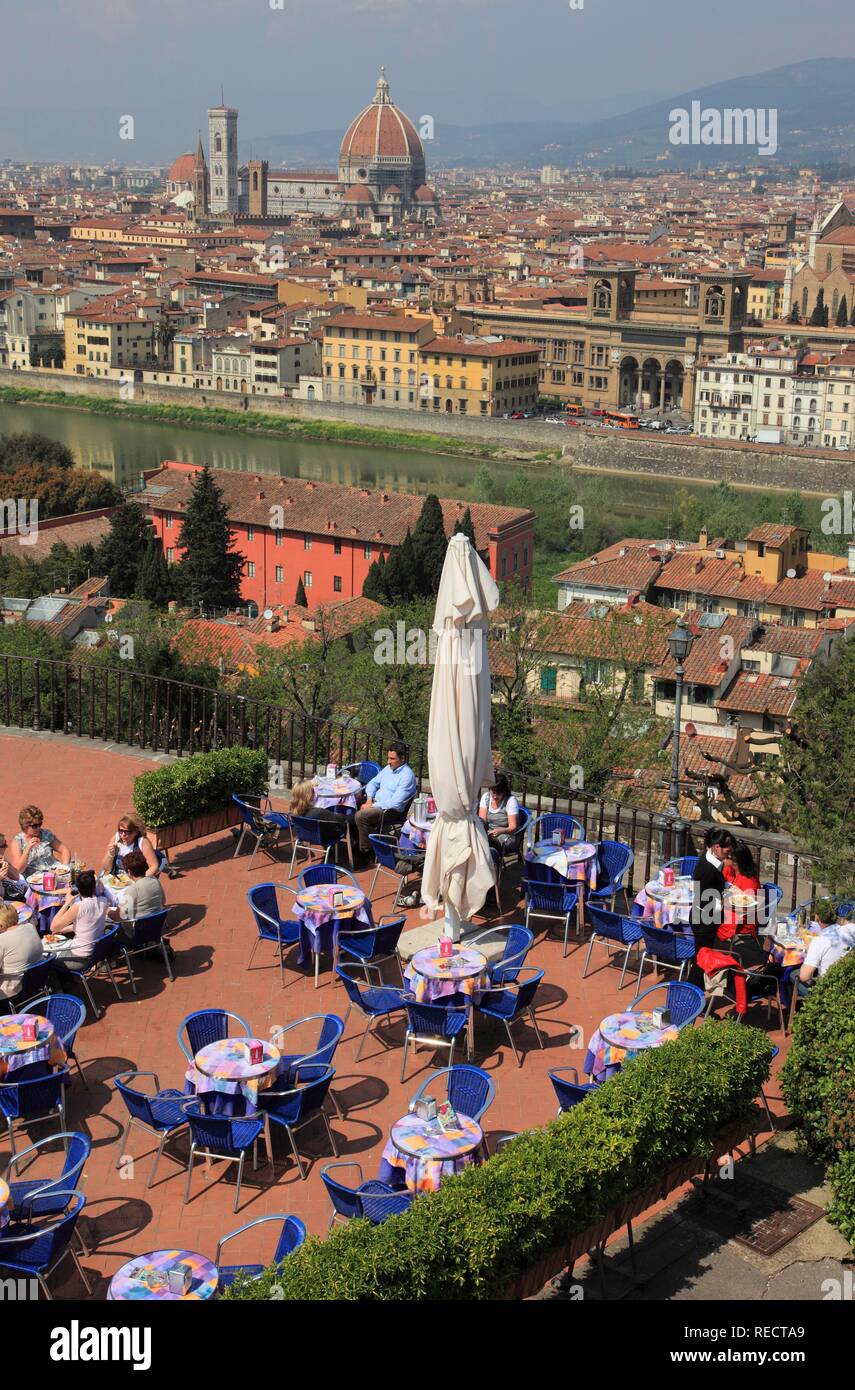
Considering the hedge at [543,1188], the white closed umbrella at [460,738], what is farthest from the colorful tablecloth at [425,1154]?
the white closed umbrella at [460,738]

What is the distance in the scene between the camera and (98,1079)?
14.7 ft

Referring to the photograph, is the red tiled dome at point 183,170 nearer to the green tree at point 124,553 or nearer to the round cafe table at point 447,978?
the green tree at point 124,553

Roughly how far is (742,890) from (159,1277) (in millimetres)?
2365

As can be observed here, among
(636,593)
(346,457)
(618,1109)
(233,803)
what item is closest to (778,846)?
(233,803)

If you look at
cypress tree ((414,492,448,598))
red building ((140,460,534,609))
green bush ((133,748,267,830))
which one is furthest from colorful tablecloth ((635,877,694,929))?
red building ((140,460,534,609))

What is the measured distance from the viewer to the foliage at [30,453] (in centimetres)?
3688

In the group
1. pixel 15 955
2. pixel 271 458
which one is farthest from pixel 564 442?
pixel 15 955

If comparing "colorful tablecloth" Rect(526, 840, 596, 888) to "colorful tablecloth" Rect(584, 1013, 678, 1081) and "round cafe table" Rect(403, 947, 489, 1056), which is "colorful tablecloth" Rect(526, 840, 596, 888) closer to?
"round cafe table" Rect(403, 947, 489, 1056)

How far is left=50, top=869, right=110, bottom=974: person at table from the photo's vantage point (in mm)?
4781

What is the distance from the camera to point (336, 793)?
20.1ft

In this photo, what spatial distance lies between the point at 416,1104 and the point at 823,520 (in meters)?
32.8

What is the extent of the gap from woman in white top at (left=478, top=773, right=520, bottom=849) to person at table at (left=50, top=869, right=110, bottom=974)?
5.02 feet

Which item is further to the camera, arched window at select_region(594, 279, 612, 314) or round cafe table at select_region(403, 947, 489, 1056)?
arched window at select_region(594, 279, 612, 314)
